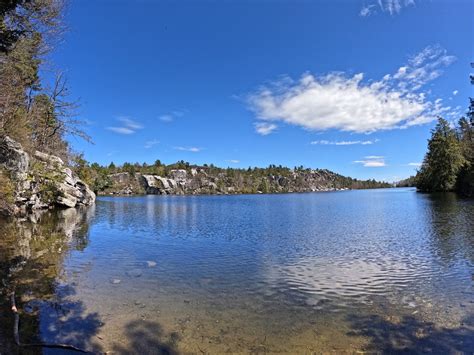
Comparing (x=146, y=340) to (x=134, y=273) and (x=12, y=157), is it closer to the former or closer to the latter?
(x=134, y=273)

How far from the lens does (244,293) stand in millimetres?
11523

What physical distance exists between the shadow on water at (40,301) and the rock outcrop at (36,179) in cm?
1006

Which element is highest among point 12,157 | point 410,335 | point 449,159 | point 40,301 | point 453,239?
point 449,159

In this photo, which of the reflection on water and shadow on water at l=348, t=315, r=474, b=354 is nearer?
shadow on water at l=348, t=315, r=474, b=354

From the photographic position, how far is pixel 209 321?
9047mm

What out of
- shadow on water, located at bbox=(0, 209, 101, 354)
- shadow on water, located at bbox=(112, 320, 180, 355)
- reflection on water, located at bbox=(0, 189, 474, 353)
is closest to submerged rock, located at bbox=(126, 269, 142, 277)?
reflection on water, located at bbox=(0, 189, 474, 353)

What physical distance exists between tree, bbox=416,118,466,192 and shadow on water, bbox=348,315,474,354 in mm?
85782

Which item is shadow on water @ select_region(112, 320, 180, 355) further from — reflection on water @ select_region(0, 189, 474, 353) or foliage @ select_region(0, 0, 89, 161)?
foliage @ select_region(0, 0, 89, 161)

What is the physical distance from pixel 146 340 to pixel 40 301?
4.51 meters

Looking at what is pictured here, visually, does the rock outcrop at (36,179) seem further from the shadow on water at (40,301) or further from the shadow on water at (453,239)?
the shadow on water at (453,239)

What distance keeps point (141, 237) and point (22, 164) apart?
47.3ft

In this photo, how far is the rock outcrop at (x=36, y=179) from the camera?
27141 mm

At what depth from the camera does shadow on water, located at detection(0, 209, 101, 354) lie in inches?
292

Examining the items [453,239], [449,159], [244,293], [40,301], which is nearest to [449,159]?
[449,159]
